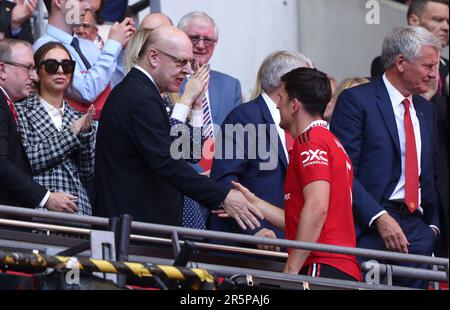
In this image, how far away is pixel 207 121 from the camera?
9305 mm

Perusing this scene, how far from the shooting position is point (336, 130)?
8.71 m

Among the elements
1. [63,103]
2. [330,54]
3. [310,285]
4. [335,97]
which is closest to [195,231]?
[310,285]

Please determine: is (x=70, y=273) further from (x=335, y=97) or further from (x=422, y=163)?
(x=335, y=97)

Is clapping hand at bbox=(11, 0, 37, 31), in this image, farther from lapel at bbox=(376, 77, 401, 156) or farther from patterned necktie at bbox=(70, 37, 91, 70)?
lapel at bbox=(376, 77, 401, 156)

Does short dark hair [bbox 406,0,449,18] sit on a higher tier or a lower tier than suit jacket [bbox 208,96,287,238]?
higher

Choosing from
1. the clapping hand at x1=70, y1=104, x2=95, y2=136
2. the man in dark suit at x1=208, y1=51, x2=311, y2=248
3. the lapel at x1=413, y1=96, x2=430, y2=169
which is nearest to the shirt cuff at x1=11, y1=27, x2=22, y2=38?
the clapping hand at x1=70, y1=104, x2=95, y2=136

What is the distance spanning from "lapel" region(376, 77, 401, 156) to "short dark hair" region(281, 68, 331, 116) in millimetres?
1136

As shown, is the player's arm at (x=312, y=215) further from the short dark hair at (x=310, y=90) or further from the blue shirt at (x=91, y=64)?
the blue shirt at (x=91, y=64)

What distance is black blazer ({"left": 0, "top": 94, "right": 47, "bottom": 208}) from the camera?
7602mm

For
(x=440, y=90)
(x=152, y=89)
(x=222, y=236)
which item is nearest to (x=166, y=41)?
(x=152, y=89)

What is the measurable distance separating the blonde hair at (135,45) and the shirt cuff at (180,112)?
15.1 inches

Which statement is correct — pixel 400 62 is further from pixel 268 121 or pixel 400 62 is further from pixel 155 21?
pixel 155 21

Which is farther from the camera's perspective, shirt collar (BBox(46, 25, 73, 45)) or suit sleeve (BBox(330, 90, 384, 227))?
shirt collar (BBox(46, 25, 73, 45))

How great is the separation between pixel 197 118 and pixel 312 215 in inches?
75.0
